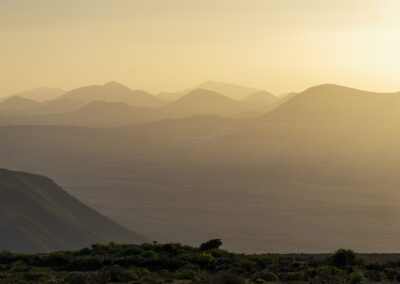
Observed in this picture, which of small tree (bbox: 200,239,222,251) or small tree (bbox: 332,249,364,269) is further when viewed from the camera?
small tree (bbox: 200,239,222,251)

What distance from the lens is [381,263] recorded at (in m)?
28.8

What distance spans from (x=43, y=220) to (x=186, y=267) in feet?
456

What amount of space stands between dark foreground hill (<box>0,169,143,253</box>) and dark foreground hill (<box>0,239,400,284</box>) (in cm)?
11308

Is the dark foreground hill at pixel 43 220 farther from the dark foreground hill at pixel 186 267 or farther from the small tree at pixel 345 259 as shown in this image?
the small tree at pixel 345 259

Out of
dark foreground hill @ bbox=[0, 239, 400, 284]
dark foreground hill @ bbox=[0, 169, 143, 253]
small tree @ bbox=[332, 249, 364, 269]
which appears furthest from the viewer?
dark foreground hill @ bbox=[0, 169, 143, 253]

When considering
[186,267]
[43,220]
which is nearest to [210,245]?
[186,267]

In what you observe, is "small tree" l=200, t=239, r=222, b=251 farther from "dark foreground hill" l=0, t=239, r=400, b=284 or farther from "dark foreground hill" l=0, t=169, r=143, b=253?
"dark foreground hill" l=0, t=169, r=143, b=253

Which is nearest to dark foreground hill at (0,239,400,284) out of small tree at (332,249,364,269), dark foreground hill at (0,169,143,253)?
small tree at (332,249,364,269)

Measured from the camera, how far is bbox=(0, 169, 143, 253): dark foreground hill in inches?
5758

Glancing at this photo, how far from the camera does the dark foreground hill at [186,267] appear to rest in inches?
966

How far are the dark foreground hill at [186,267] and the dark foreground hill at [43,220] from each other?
113 meters

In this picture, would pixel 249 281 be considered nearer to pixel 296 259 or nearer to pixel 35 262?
pixel 296 259

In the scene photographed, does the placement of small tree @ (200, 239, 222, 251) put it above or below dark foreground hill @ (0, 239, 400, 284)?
above

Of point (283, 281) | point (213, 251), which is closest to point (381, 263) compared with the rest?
point (283, 281)
